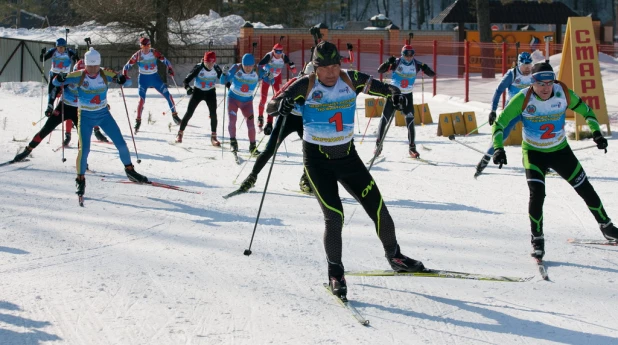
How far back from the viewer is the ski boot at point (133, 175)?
1095cm

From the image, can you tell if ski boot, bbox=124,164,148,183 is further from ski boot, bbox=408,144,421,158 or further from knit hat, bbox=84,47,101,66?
ski boot, bbox=408,144,421,158

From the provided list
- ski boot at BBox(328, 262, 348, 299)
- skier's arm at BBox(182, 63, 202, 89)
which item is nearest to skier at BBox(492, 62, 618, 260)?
ski boot at BBox(328, 262, 348, 299)

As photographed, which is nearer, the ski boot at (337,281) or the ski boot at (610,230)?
the ski boot at (337,281)

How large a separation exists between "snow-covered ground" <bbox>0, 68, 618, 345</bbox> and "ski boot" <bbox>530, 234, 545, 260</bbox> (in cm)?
9

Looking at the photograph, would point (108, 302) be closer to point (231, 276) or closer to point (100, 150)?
point (231, 276)

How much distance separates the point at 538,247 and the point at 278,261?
224cm

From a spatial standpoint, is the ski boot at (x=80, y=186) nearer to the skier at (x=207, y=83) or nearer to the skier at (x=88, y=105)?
the skier at (x=88, y=105)

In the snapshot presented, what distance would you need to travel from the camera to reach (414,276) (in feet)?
21.6

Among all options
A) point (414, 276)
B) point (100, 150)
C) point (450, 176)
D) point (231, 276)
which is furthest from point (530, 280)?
point (100, 150)

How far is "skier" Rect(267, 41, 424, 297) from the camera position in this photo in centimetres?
610

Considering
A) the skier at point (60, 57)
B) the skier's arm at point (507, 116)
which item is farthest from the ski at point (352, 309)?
the skier at point (60, 57)

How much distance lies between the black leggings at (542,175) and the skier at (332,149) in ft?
5.25

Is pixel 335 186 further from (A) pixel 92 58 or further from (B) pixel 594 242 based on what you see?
(A) pixel 92 58

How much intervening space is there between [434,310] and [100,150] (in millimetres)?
9862
